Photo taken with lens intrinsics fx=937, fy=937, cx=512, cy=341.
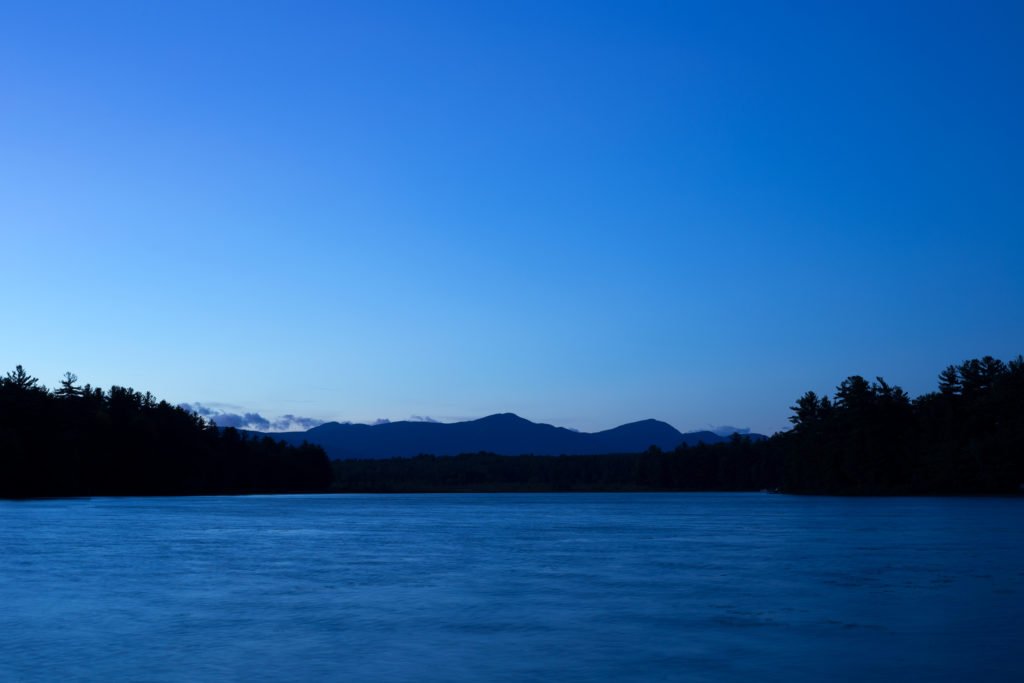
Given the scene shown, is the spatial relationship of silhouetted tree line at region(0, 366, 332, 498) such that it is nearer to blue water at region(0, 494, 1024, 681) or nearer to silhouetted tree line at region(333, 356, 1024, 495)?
blue water at region(0, 494, 1024, 681)

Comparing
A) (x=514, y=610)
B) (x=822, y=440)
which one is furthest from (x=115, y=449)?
(x=514, y=610)

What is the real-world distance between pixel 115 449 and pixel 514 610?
432 ft

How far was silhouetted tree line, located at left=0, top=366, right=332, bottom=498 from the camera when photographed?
112 meters

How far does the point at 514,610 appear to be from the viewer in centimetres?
2170

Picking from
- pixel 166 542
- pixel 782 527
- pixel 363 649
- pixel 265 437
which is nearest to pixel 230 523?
pixel 166 542

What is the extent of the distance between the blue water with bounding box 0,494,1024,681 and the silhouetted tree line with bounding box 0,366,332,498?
251 feet

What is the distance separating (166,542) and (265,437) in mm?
157622

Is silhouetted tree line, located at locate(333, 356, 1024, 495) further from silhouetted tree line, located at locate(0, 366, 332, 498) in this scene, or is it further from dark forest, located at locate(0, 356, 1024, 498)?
silhouetted tree line, located at locate(0, 366, 332, 498)

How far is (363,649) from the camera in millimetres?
16812

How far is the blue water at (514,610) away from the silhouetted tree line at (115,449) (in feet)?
251

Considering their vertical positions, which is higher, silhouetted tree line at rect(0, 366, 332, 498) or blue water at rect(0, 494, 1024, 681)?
silhouetted tree line at rect(0, 366, 332, 498)

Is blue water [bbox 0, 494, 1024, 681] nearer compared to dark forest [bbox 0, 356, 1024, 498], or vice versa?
blue water [bbox 0, 494, 1024, 681]

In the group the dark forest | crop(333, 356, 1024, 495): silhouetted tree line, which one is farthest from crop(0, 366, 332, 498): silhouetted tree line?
crop(333, 356, 1024, 495): silhouetted tree line

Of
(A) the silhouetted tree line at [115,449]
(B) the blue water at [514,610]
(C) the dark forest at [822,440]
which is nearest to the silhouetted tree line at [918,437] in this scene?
(C) the dark forest at [822,440]
